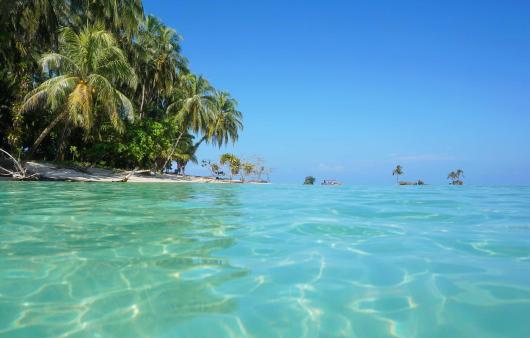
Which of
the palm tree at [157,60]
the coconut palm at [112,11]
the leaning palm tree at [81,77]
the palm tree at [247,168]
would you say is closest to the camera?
the leaning palm tree at [81,77]

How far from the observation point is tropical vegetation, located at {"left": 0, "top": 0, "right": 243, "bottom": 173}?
61.4 ft

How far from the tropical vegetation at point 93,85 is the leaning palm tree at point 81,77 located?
0.16ft

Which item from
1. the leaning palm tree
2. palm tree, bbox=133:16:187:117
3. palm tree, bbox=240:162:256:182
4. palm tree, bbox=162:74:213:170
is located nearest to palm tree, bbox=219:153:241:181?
palm tree, bbox=240:162:256:182

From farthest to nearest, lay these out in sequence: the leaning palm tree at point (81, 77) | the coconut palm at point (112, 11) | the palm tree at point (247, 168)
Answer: the palm tree at point (247, 168) → the coconut palm at point (112, 11) → the leaning palm tree at point (81, 77)

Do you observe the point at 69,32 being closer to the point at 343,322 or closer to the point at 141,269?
the point at 141,269

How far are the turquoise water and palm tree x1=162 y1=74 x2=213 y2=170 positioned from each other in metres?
26.4

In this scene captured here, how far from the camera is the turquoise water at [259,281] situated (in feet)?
7.15

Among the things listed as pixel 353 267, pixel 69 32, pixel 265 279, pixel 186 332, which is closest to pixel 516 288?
pixel 353 267

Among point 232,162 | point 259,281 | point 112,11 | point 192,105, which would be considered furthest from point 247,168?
point 259,281

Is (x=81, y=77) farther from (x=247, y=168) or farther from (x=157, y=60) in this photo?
(x=247, y=168)

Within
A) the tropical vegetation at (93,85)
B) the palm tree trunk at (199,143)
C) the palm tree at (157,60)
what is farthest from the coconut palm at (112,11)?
the palm tree trunk at (199,143)

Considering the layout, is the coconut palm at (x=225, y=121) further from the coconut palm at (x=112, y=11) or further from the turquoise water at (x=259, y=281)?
the turquoise water at (x=259, y=281)

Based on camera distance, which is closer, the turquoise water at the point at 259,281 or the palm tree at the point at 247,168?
the turquoise water at the point at 259,281

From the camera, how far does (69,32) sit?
1914 centimetres
